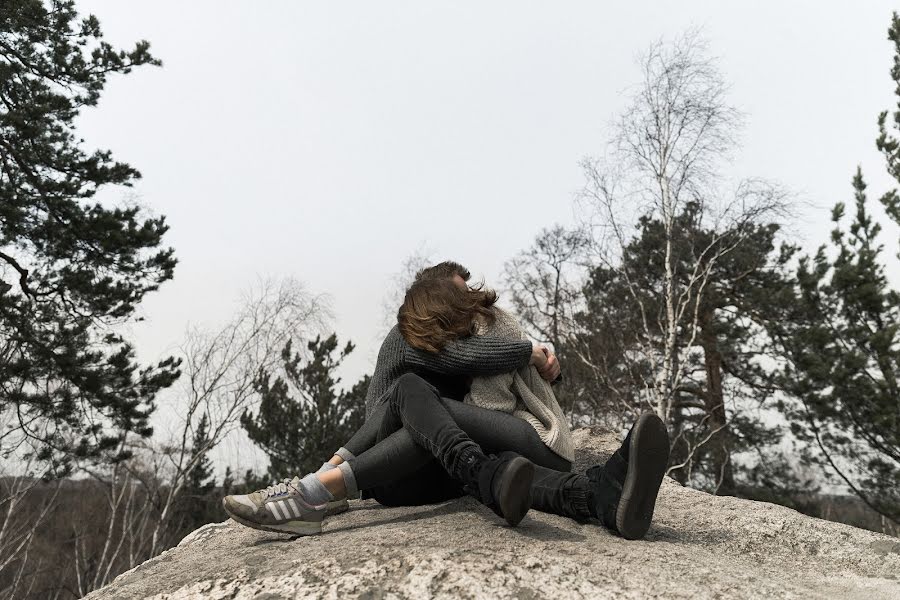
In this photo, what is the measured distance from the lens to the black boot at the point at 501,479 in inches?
72.1

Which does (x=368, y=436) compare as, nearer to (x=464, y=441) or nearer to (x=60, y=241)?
(x=464, y=441)

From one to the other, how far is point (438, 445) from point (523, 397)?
0.56 meters

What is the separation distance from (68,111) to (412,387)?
268 inches

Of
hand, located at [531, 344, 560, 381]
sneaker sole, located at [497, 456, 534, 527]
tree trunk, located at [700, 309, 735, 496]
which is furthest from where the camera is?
tree trunk, located at [700, 309, 735, 496]

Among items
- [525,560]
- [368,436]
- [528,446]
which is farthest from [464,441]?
[368,436]

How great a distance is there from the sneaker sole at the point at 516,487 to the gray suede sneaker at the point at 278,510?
2.34 feet

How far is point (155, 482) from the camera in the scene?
434 inches

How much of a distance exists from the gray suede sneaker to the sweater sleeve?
0.66 meters

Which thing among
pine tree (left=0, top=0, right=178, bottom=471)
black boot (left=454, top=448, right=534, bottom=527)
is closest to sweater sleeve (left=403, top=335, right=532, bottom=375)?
black boot (left=454, top=448, right=534, bottom=527)

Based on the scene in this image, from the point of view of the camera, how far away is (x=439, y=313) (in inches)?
97.0

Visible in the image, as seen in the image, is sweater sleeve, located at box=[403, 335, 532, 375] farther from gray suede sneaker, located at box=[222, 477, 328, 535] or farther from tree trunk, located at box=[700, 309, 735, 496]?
tree trunk, located at box=[700, 309, 735, 496]

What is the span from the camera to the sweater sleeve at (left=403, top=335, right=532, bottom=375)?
2391mm

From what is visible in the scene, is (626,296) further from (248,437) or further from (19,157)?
(19,157)

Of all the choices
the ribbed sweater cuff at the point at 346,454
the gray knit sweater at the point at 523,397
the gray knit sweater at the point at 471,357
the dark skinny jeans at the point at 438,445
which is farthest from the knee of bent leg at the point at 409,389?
the ribbed sweater cuff at the point at 346,454
